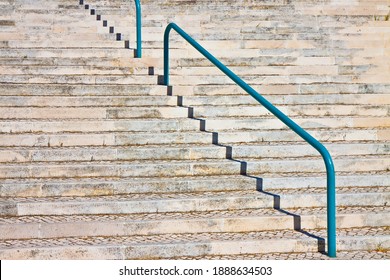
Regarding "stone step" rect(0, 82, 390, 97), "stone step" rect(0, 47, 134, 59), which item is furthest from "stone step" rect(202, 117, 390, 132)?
"stone step" rect(0, 47, 134, 59)

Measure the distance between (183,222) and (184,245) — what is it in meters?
0.37

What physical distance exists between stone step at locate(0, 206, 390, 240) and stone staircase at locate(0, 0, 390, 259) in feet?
0.04

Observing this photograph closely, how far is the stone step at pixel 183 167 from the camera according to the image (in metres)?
7.55

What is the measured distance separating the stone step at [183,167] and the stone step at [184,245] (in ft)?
3.15

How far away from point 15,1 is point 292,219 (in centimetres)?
667

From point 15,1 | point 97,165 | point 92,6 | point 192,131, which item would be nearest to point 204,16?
point 92,6

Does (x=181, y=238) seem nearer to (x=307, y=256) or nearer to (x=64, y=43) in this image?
(x=307, y=256)

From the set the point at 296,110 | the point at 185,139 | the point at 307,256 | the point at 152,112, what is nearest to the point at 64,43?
the point at 152,112

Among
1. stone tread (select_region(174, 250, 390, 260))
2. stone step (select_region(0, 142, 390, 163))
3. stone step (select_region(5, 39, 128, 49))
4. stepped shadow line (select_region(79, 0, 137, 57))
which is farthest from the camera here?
stepped shadow line (select_region(79, 0, 137, 57))

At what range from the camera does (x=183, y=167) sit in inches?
301

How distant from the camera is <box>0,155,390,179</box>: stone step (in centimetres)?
755

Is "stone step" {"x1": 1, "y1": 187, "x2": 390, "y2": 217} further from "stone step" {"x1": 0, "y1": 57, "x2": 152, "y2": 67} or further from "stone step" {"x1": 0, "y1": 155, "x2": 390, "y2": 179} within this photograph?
"stone step" {"x1": 0, "y1": 57, "x2": 152, "y2": 67}

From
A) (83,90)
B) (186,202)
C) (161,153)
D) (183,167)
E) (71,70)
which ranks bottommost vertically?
(186,202)

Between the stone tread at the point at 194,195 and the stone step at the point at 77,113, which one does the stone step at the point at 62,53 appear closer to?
the stone step at the point at 77,113
